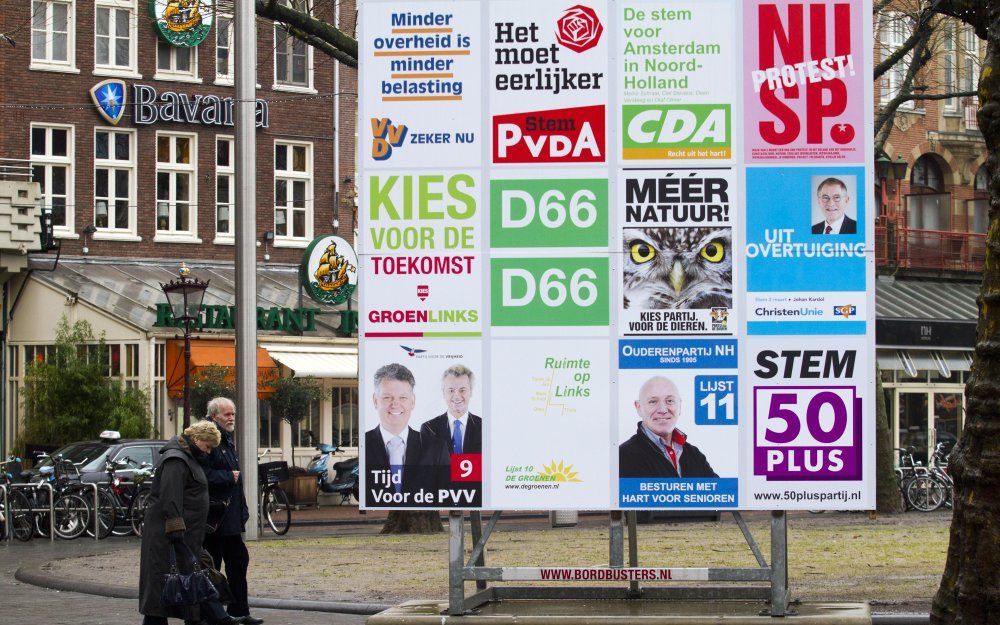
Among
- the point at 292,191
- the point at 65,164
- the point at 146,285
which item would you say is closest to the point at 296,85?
the point at 292,191

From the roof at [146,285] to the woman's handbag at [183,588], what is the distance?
23.7 meters

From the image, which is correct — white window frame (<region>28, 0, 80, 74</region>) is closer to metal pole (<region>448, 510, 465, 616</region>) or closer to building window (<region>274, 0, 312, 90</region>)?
building window (<region>274, 0, 312, 90</region>)

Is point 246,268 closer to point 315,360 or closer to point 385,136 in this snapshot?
point 385,136

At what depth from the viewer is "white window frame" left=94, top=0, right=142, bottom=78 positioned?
1528 inches

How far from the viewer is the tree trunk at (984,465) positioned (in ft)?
28.5

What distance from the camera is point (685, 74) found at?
9.23m

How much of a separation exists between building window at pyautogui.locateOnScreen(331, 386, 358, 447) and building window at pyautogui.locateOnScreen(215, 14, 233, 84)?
333 inches

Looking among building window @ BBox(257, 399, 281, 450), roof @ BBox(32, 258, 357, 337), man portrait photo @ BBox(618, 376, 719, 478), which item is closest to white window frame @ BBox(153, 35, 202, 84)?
roof @ BBox(32, 258, 357, 337)

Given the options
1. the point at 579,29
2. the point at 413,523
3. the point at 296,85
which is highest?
the point at 296,85

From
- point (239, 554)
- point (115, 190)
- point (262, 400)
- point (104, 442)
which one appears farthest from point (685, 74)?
point (115, 190)

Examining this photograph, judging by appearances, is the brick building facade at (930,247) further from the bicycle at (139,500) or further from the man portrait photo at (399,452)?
the man portrait photo at (399,452)

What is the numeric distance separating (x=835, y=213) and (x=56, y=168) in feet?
105

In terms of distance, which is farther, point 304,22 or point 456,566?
point 304,22

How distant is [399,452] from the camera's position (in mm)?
9461
